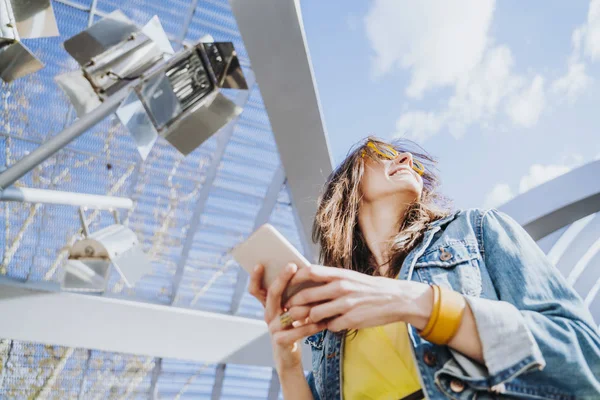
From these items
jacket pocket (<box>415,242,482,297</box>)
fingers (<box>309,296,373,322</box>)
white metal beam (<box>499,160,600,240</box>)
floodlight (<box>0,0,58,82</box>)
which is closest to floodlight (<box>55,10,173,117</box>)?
floodlight (<box>0,0,58,82</box>)

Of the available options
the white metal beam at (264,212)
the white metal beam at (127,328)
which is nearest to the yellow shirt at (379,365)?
the white metal beam at (127,328)

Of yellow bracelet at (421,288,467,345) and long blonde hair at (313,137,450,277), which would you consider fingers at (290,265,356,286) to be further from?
long blonde hair at (313,137,450,277)

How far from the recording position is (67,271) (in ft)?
13.2

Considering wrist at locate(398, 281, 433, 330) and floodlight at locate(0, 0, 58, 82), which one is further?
floodlight at locate(0, 0, 58, 82)

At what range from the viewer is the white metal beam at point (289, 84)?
5453 millimetres

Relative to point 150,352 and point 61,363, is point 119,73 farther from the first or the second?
point 61,363

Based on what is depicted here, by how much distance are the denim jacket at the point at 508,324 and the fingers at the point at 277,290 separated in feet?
1.25

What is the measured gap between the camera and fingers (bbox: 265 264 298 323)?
140 cm

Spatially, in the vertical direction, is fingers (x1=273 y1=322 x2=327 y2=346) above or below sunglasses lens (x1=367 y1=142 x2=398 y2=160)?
below

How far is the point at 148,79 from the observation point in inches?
142

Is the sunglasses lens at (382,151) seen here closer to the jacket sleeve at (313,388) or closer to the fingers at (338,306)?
the jacket sleeve at (313,388)

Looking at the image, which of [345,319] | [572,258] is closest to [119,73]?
[345,319]

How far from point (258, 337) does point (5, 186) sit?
560 centimetres

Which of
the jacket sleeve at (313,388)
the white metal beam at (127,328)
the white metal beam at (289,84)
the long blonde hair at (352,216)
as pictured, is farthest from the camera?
the white metal beam at (127,328)
